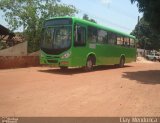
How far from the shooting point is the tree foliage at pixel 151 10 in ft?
55.6

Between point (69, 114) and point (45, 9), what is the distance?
20162 mm

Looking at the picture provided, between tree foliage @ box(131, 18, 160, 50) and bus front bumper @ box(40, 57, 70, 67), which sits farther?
tree foliage @ box(131, 18, 160, 50)

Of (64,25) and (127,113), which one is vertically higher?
(64,25)

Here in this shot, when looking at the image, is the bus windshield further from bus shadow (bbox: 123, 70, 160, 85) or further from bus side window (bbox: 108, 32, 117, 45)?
bus side window (bbox: 108, 32, 117, 45)

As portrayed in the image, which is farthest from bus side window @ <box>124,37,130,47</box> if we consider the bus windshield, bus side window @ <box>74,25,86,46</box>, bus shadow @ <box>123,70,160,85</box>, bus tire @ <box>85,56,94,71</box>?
the bus windshield

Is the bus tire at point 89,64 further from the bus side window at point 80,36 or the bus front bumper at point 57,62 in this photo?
the bus front bumper at point 57,62

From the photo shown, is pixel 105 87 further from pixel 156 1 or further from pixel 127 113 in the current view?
pixel 156 1

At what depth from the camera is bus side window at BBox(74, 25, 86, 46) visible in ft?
55.6

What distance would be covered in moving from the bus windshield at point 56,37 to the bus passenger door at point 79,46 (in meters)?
0.44

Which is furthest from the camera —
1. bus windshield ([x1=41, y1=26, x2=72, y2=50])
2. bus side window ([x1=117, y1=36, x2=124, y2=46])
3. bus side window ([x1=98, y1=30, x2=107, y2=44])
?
bus side window ([x1=117, y1=36, x2=124, y2=46])

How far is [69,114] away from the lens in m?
7.51

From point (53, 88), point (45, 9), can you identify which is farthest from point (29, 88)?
point (45, 9)

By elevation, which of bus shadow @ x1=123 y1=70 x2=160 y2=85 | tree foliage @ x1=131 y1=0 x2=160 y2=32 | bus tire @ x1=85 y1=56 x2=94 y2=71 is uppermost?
tree foliage @ x1=131 y1=0 x2=160 y2=32

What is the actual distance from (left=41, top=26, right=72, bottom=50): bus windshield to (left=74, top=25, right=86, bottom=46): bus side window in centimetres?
49
